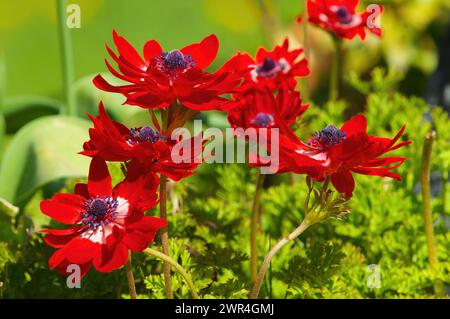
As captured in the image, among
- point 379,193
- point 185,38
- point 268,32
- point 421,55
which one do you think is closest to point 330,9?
point 379,193

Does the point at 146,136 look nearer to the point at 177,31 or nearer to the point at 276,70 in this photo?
the point at 276,70

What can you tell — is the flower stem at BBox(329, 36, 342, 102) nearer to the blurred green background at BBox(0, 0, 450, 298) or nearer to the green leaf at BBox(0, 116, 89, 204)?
the blurred green background at BBox(0, 0, 450, 298)

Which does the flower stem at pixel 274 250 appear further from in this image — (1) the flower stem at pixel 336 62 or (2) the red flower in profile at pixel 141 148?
(1) the flower stem at pixel 336 62

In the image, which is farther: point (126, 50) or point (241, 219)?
point (241, 219)

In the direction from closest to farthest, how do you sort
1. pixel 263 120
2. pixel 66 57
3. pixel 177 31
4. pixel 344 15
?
pixel 263 120 < pixel 344 15 < pixel 66 57 < pixel 177 31

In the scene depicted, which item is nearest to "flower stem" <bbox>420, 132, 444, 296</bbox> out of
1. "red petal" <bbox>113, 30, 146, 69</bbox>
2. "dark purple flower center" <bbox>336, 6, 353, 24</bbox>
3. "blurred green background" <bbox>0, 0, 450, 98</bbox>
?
"dark purple flower center" <bbox>336, 6, 353, 24</bbox>

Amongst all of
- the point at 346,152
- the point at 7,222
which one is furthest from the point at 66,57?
the point at 346,152

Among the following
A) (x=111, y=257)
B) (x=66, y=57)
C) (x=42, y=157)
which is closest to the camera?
(x=111, y=257)
